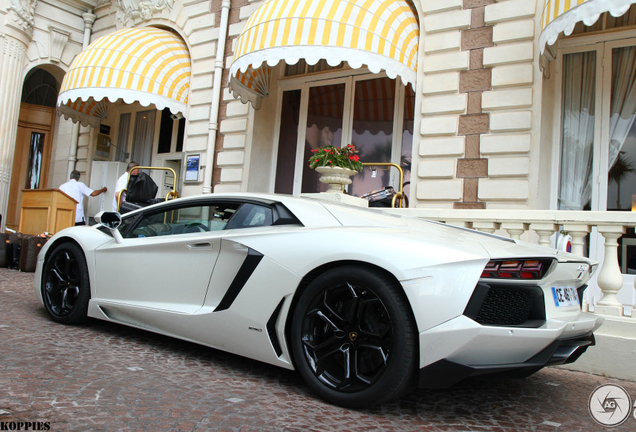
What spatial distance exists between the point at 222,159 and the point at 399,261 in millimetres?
7798

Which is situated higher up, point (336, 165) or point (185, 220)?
point (336, 165)

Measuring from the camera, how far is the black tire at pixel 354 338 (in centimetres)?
244

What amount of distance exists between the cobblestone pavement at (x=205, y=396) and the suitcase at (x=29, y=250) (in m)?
5.07

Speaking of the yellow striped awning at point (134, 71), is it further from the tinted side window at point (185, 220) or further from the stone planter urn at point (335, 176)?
the tinted side window at point (185, 220)

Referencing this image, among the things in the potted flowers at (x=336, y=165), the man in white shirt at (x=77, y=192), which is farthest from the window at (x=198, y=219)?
the man in white shirt at (x=77, y=192)

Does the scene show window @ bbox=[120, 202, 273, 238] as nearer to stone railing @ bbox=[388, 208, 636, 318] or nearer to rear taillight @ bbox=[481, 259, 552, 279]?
rear taillight @ bbox=[481, 259, 552, 279]

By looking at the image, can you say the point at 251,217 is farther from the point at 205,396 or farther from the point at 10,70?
the point at 10,70

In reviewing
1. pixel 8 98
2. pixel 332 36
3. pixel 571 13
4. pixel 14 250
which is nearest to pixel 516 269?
pixel 571 13

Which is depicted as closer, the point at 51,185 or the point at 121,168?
the point at 121,168

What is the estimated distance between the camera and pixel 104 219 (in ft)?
13.1

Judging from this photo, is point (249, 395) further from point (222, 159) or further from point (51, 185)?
point (51, 185)

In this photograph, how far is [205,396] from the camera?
104 inches

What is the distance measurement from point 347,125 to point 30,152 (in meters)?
9.21

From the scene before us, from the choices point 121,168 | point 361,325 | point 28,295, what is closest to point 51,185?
point 121,168
